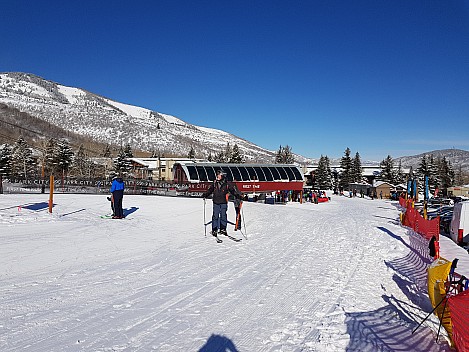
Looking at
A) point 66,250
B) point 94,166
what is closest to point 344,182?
point 94,166

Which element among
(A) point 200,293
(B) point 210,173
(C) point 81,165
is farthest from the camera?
(C) point 81,165

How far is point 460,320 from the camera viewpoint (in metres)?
3.85

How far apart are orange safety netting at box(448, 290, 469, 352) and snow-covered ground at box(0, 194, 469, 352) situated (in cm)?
32

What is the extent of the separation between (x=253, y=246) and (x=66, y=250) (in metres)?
4.34

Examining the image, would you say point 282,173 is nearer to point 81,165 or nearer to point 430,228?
point 430,228

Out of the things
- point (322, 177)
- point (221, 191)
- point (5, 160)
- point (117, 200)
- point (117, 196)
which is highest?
point (5, 160)

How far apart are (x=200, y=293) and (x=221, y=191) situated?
4.77 metres

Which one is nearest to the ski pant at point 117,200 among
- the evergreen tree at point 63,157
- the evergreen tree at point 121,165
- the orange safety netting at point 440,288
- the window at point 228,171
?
the orange safety netting at point 440,288

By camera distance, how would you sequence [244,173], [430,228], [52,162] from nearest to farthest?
1. [430,228]
2. [244,173]
3. [52,162]

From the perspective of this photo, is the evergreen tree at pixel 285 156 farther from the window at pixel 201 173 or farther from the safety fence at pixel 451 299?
the safety fence at pixel 451 299

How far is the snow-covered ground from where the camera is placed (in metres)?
3.67

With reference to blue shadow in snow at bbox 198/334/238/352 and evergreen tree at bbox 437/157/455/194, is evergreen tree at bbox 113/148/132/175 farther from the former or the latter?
evergreen tree at bbox 437/157/455/194

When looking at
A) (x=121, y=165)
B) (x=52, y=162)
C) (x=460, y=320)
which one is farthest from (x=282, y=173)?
(x=52, y=162)

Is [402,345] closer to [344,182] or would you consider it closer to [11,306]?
[11,306]
